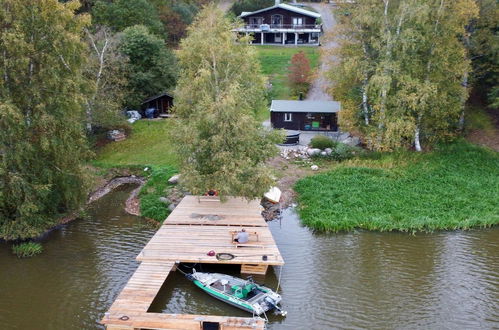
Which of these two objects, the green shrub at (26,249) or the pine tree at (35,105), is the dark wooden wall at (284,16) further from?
the green shrub at (26,249)

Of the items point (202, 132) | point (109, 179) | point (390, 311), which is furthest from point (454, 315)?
point (109, 179)

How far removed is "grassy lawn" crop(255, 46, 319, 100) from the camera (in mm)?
54006

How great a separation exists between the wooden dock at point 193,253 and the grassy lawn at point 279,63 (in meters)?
27.9

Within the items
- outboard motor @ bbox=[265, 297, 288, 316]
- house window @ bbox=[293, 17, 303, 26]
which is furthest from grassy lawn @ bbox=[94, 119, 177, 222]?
house window @ bbox=[293, 17, 303, 26]

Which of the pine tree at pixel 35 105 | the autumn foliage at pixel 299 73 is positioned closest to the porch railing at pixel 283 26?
the autumn foliage at pixel 299 73

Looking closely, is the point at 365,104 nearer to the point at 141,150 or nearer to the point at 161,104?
the point at 141,150

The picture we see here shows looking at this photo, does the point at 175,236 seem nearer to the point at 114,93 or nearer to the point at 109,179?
the point at 109,179

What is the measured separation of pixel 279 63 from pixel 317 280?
42721 millimetres

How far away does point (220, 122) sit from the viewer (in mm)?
26109

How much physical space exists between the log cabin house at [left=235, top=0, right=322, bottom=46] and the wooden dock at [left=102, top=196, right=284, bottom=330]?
43487mm

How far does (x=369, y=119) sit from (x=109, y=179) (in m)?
21.4

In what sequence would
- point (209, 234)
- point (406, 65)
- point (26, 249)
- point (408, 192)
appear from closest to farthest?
point (209, 234) → point (26, 249) → point (408, 192) → point (406, 65)

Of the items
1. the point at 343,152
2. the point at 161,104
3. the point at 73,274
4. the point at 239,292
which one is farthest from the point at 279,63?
the point at 239,292

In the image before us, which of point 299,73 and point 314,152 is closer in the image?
point 314,152
